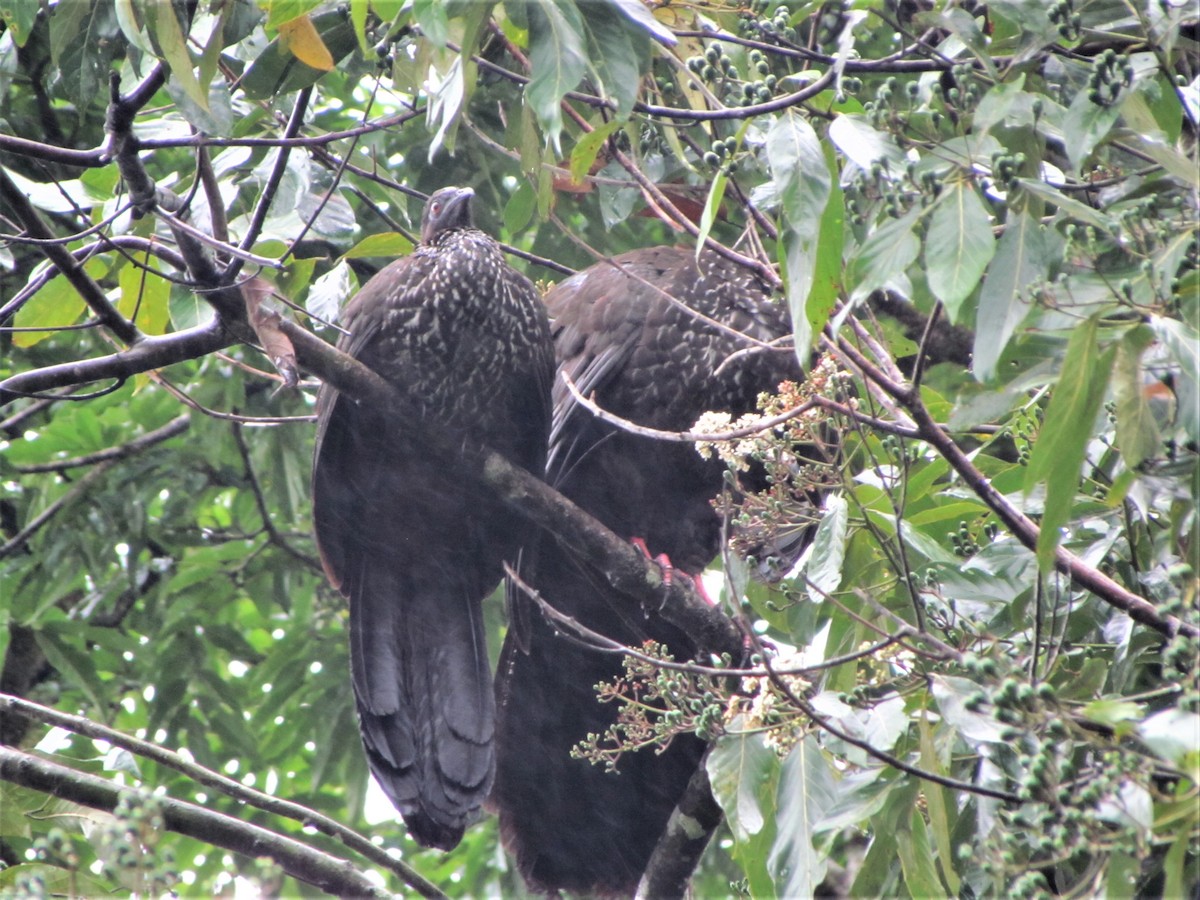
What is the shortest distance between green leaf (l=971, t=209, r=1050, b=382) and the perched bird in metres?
1.99

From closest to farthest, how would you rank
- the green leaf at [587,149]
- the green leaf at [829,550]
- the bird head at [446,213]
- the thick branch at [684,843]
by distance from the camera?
the green leaf at [829,550]
the green leaf at [587,149]
the thick branch at [684,843]
the bird head at [446,213]

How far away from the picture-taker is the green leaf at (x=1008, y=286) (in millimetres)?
1827

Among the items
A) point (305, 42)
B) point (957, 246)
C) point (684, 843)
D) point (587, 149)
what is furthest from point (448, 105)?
point (684, 843)

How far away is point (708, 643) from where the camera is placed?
11.8 ft

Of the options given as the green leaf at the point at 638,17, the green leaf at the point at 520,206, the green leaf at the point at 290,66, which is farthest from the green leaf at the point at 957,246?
the green leaf at the point at 520,206

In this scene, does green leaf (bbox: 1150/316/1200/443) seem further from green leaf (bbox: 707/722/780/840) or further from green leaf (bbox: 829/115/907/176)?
green leaf (bbox: 707/722/780/840)

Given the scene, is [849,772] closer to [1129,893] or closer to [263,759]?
[1129,893]

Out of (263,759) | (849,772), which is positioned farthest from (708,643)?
(263,759)

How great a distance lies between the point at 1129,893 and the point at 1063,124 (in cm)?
110

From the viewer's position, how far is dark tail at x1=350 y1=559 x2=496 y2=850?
12.1ft

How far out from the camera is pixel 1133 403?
1.79 meters

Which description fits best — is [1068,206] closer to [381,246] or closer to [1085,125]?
[1085,125]

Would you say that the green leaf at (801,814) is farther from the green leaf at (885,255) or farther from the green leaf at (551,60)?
the green leaf at (551,60)

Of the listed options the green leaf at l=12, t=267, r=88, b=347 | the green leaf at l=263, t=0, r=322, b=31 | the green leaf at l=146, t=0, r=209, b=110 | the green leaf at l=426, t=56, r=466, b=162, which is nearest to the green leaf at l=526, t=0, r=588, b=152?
the green leaf at l=426, t=56, r=466, b=162
